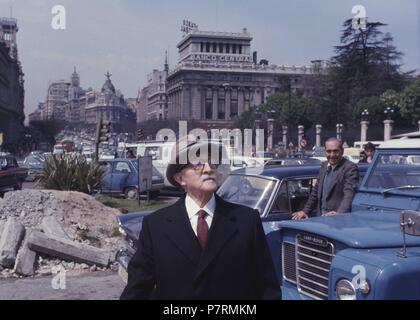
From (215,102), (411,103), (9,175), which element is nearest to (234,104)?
(215,102)

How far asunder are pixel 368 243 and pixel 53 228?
22.1ft

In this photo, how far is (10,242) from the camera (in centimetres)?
845

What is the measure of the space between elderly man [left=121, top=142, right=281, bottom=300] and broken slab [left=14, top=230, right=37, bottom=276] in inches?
229

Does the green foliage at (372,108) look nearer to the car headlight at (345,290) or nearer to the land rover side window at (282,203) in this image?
the land rover side window at (282,203)

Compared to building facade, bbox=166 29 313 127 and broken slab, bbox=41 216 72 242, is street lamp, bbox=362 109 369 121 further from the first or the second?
broken slab, bbox=41 216 72 242

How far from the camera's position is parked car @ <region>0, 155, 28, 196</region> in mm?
19391

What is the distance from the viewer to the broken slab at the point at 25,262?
810 cm

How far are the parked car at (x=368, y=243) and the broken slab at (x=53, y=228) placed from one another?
510 centimetres

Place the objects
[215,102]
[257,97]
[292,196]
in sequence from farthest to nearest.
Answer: [257,97]
[215,102]
[292,196]

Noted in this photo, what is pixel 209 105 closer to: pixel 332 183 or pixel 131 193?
pixel 131 193

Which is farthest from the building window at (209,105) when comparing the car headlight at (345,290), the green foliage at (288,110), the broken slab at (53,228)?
the car headlight at (345,290)

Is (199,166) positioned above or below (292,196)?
above

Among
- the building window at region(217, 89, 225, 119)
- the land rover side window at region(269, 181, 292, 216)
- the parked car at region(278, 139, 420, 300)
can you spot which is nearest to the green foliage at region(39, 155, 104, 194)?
the land rover side window at region(269, 181, 292, 216)
